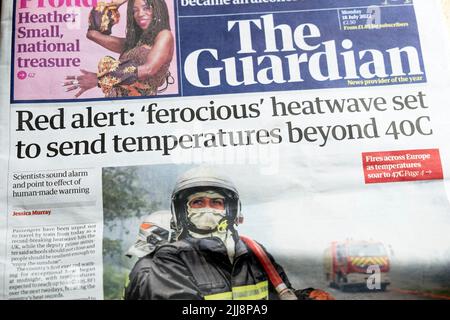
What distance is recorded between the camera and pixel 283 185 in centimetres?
62

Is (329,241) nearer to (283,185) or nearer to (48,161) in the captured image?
(283,185)

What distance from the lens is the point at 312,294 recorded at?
0.59 metres

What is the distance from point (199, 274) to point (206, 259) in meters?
0.02

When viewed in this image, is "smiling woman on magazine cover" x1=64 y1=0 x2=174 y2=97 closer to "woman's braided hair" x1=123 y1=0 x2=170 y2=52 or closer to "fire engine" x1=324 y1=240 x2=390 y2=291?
"woman's braided hair" x1=123 y1=0 x2=170 y2=52

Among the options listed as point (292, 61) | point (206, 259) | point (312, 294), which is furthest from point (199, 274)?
point (292, 61)

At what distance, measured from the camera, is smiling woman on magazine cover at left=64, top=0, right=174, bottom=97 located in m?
0.65

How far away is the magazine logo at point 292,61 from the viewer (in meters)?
0.66

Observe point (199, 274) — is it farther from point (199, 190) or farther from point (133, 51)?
point (133, 51)

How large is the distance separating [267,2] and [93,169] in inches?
12.6

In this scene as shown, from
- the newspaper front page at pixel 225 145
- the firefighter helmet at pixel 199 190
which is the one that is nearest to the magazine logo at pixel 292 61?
the newspaper front page at pixel 225 145

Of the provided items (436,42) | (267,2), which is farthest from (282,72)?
(436,42)

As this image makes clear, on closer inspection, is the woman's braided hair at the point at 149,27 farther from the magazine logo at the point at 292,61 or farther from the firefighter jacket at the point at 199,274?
the firefighter jacket at the point at 199,274

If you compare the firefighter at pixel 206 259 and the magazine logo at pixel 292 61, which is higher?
the magazine logo at pixel 292 61

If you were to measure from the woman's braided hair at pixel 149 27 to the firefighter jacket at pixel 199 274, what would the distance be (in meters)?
0.26
